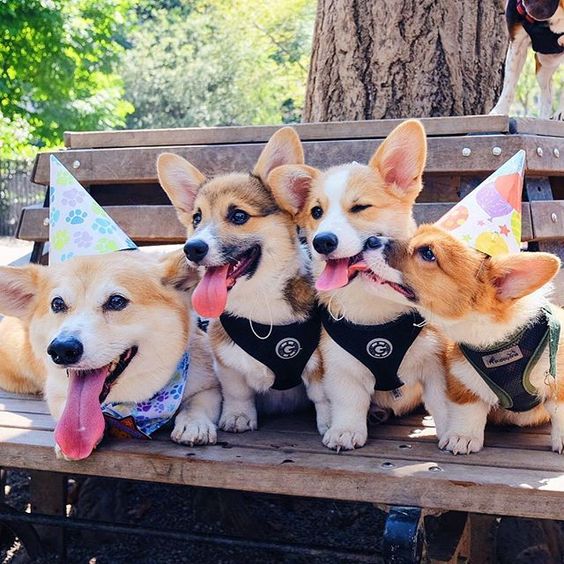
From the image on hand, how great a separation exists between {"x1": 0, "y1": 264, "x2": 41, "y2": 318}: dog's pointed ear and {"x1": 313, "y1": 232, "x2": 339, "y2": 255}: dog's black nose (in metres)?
1.05

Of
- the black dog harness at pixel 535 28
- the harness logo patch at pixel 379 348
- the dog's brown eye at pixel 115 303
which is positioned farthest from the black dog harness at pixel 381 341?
the black dog harness at pixel 535 28

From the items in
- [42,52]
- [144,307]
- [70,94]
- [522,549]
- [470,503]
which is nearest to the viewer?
[470,503]

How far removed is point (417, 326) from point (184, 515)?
94.9 inches

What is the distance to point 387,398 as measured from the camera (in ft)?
8.99

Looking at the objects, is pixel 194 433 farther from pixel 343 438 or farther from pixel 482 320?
pixel 482 320

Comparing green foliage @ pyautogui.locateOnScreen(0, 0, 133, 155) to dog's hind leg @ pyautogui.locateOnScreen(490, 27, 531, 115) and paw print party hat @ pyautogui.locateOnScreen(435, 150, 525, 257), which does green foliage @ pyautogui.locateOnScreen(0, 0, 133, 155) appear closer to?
dog's hind leg @ pyautogui.locateOnScreen(490, 27, 531, 115)

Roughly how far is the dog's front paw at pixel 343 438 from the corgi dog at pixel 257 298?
7.2 inches

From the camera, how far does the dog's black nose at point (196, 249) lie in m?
2.48

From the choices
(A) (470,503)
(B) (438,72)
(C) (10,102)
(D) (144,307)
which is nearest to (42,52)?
(C) (10,102)

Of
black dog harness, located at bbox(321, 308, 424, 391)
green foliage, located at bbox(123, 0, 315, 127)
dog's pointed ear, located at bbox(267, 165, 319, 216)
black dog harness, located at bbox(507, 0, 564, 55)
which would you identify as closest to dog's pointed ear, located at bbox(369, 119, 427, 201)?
dog's pointed ear, located at bbox(267, 165, 319, 216)

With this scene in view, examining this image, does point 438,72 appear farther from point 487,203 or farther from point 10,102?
point 10,102

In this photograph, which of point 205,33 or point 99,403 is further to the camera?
point 205,33

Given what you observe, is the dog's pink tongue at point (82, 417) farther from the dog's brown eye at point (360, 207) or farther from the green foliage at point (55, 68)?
the green foliage at point (55, 68)

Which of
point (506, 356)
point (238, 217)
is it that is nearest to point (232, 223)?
point (238, 217)
